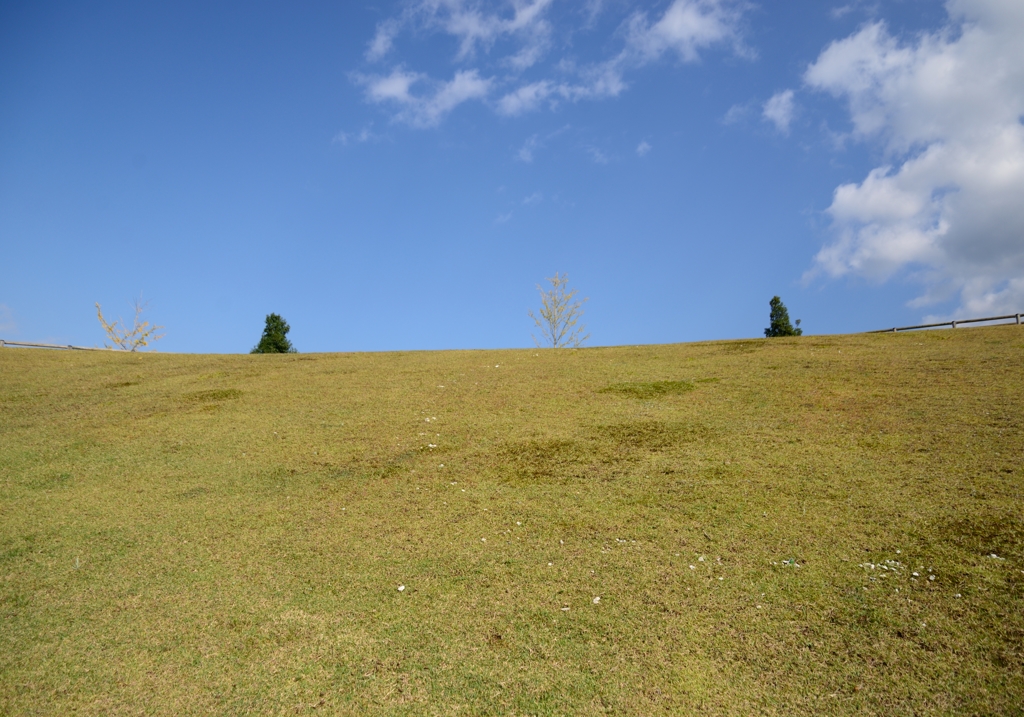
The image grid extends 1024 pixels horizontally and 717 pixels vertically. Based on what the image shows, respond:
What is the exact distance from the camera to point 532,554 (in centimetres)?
819

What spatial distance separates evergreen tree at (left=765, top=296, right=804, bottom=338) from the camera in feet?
172

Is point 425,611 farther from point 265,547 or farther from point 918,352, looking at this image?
point 918,352

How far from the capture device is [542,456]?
12031 mm

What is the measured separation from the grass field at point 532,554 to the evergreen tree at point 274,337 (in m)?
32.9

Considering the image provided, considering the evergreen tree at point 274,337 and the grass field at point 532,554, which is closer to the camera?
the grass field at point 532,554

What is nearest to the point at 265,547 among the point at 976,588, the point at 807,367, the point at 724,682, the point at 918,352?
the point at 724,682

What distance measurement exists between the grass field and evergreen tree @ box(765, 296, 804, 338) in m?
38.0

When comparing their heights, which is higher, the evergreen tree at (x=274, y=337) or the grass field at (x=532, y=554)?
the evergreen tree at (x=274, y=337)

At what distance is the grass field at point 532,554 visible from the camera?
232 inches

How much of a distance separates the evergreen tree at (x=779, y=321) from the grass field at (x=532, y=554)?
37974mm

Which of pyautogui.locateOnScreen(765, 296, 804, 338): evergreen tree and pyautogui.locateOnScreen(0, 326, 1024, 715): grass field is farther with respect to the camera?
pyautogui.locateOnScreen(765, 296, 804, 338): evergreen tree

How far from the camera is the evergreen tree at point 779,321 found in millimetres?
52469

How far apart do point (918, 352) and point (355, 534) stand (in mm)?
18496

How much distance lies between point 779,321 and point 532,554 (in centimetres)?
5049
